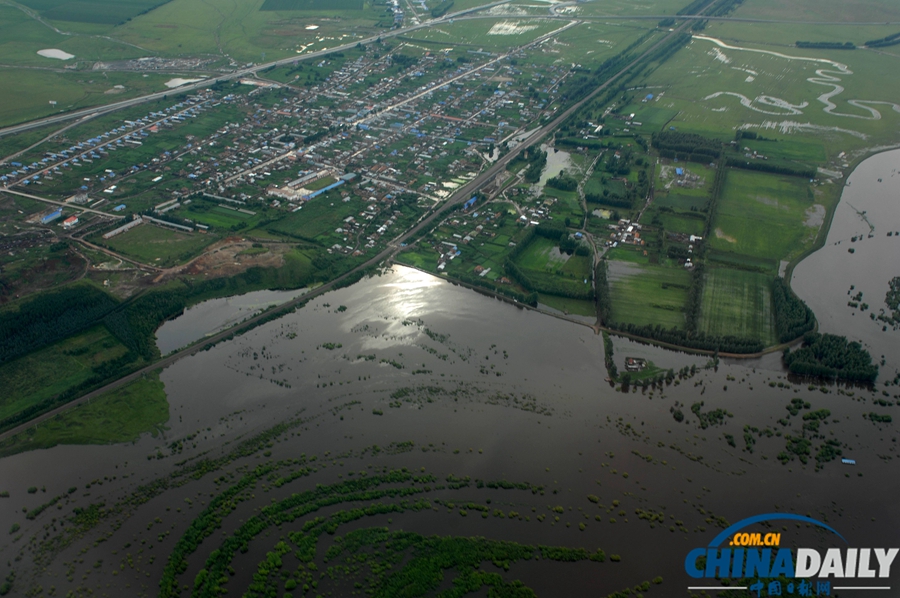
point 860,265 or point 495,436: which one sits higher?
point 860,265

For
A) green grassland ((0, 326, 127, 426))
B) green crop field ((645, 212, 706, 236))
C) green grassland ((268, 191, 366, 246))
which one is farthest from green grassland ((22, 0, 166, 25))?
green crop field ((645, 212, 706, 236))

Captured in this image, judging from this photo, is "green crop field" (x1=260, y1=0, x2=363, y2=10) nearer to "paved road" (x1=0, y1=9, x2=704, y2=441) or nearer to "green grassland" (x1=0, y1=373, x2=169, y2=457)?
"paved road" (x1=0, y1=9, x2=704, y2=441)

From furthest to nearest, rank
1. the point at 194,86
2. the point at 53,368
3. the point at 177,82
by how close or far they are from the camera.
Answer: the point at 177,82, the point at 194,86, the point at 53,368

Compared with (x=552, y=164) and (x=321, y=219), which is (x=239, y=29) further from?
(x=321, y=219)

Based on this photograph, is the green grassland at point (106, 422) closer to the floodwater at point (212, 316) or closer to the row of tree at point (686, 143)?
the floodwater at point (212, 316)

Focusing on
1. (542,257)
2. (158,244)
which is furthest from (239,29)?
(542,257)

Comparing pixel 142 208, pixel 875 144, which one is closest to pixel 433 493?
pixel 142 208

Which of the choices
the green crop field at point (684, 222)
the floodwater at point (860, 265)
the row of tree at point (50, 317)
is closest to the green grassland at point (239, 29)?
the row of tree at point (50, 317)
